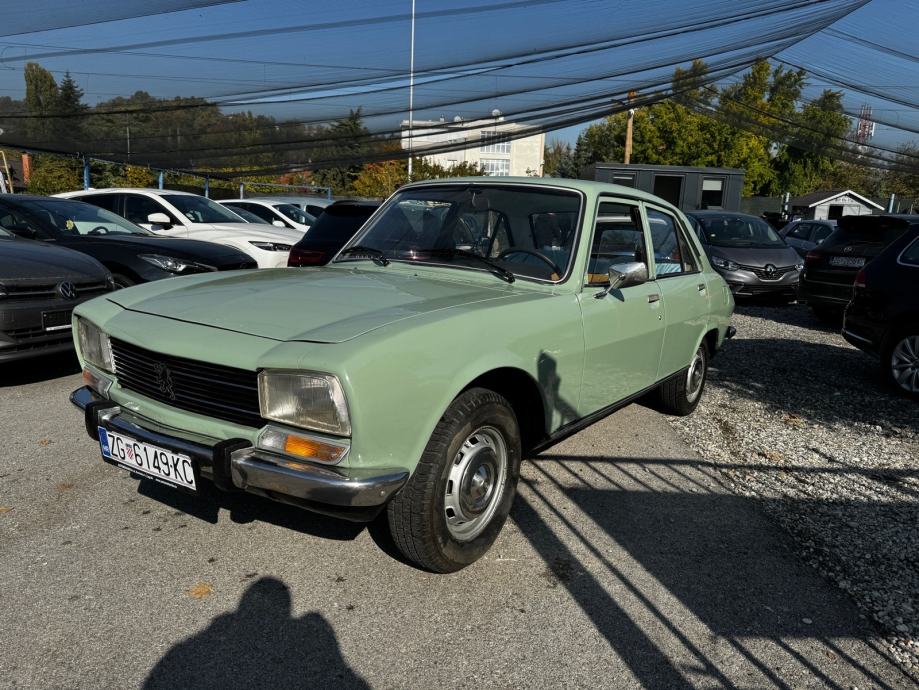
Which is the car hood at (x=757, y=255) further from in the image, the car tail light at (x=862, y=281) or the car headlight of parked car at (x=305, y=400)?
the car headlight of parked car at (x=305, y=400)

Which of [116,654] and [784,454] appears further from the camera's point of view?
[784,454]

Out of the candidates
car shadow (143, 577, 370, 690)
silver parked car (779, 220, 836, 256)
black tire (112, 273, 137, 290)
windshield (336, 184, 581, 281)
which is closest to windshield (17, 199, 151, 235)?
black tire (112, 273, 137, 290)

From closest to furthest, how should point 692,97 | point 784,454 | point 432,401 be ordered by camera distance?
point 432,401
point 784,454
point 692,97

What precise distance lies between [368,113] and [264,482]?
→ 29.9 feet

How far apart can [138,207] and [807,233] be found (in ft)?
50.4

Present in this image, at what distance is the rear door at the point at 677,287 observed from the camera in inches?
176

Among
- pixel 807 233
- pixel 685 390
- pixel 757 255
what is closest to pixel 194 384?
pixel 685 390

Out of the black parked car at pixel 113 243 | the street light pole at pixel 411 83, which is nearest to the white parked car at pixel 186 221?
the black parked car at pixel 113 243

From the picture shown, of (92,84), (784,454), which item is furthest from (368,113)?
(784,454)

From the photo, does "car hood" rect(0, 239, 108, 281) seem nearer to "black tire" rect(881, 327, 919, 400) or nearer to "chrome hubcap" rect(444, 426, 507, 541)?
"chrome hubcap" rect(444, 426, 507, 541)

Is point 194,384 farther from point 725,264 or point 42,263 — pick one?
point 725,264

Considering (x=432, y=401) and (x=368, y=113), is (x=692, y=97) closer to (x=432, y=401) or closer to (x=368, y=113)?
(x=368, y=113)

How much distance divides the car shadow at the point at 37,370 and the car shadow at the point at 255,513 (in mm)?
2899

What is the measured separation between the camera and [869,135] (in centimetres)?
1382
